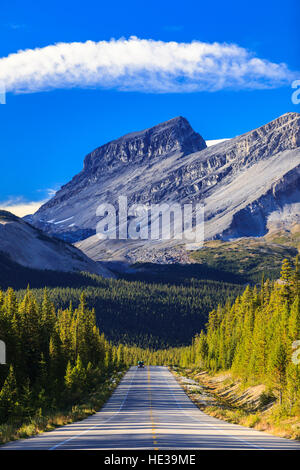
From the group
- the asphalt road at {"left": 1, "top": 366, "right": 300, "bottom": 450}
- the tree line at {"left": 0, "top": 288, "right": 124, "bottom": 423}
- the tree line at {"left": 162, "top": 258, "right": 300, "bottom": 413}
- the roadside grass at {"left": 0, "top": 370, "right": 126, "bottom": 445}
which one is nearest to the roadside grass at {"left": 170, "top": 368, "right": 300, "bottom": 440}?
the tree line at {"left": 162, "top": 258, "right": 300, "bottom": 413}

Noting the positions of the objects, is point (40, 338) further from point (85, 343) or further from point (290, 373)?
point (290, 373)

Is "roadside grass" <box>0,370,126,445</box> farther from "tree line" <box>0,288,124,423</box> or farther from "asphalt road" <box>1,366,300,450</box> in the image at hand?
"tree line" <box>0,288,124,423</box>

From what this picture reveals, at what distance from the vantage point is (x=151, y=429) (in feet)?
84.2

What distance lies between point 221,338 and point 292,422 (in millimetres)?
65852

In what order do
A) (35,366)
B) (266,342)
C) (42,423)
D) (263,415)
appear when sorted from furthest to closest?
(266,342), (35,366), (263,415), (42,423)

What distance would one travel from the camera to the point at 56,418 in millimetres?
32062

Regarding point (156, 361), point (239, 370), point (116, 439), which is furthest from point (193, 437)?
point (156, 361)

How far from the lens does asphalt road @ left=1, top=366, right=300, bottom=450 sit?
18180 millimetres

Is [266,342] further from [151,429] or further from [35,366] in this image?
[151,429]

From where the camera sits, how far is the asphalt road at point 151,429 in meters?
18.2

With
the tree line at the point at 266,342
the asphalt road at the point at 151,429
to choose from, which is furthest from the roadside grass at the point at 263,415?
the asphalt road at the point at 151,429

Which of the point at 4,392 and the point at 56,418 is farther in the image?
the point at 4,392

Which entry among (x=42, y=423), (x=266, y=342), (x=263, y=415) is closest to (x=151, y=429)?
(x=42, y=423)

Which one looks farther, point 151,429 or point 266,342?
point 266,342
